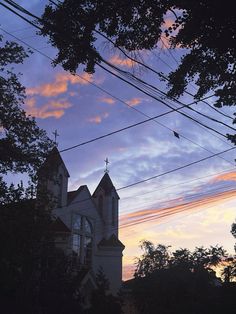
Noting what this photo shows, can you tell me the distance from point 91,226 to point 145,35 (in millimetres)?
32520

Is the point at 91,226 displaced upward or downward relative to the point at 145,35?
upward

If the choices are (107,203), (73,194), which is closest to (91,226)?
(73,194)

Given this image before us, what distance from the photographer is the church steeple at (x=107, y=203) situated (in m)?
45.7

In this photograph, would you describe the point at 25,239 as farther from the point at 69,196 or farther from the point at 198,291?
the point at 69,196

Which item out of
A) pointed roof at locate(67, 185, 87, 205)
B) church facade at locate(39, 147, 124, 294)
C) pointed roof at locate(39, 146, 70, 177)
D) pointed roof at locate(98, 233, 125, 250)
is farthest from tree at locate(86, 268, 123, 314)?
pointed roof at locate(98, 233, 125, 250)

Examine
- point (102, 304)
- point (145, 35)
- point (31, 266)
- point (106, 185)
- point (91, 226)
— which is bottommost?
point (102, 304)

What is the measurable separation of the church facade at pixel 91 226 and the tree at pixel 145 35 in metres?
26.0

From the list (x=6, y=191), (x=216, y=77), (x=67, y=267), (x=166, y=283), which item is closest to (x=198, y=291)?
(x=166, y=283)

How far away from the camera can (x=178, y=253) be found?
47531mm

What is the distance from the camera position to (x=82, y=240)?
137 ft

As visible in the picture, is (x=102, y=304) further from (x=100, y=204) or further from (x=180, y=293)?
(x=100, y=204)

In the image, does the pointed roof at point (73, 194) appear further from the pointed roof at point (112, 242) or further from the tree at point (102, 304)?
the tree at point (102, 304)

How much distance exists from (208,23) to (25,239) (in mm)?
12044

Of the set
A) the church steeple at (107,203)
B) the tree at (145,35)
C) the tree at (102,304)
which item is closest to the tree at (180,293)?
the tree at (102,304)
